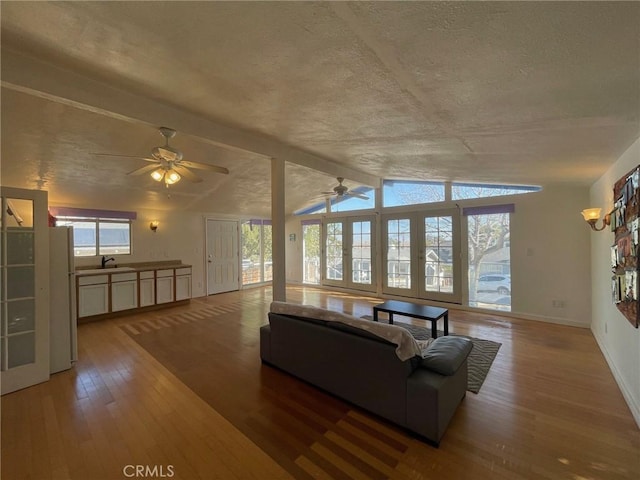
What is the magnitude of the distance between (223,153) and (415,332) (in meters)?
3.71

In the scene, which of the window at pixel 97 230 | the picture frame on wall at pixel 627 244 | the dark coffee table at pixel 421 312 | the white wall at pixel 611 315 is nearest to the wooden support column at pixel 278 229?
the dark coffee table at pixel 421 312

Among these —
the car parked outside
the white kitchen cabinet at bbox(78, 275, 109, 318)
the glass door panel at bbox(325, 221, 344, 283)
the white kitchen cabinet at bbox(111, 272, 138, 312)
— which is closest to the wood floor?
the car parked outside

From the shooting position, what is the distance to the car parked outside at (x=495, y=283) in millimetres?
4762

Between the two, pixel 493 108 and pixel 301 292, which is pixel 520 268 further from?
pixel 301 292

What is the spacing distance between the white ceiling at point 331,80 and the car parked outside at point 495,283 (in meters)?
1.92

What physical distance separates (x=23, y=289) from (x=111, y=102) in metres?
2.00

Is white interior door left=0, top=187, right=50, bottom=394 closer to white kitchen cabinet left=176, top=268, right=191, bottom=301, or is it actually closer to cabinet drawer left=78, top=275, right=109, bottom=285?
cabinet drawer left=78, top=275, right=109, bottom=285

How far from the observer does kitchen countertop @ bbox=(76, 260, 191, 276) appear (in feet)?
15.5

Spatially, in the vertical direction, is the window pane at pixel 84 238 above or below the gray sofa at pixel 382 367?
above

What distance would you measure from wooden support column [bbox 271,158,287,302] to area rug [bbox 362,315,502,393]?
1.98 m

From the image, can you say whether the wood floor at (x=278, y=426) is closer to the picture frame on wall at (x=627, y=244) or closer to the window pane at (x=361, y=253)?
the picture frame on wall at (x=627, y=244)

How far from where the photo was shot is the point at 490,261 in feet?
16.2

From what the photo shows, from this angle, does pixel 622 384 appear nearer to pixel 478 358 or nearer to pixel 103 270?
pixel 478 358

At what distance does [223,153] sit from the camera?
3.95m
